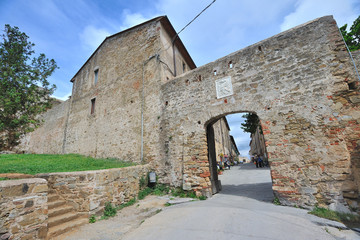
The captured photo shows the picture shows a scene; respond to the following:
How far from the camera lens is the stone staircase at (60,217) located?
3.62m

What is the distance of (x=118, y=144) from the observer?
30.2 ft

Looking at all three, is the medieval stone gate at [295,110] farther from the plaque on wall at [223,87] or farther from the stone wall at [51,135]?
the stone wall at [51,135]

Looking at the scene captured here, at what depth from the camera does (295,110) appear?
16.0 ft

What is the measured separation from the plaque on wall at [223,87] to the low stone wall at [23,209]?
5865 millimetres

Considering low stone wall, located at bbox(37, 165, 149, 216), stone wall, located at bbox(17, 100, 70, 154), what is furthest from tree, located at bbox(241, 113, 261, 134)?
stone wall, located at bbox(17, 100, 70, 154)

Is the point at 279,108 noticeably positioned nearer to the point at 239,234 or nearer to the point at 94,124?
the point at 239,234

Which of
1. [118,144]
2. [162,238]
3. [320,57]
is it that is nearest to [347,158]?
[320,57]

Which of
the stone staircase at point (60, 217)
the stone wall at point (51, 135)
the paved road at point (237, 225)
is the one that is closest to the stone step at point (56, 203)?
the stone staircase at point (60, 217)

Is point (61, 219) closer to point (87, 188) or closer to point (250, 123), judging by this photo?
point (87, 188)

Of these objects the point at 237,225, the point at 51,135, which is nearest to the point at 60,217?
the point at 237,225

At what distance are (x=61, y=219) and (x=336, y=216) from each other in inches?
254

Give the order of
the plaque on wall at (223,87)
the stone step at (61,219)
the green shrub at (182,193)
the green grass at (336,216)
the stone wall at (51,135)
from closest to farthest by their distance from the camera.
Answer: the green grass at (336,216), the stone step at (61,219), the green shrub at (182,193), the plaque on wall at (223,87), the stone wall at (51,135)

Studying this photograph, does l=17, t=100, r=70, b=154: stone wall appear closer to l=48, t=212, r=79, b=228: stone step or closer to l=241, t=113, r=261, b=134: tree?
l=48, t=212, r=79, b=228: stone step

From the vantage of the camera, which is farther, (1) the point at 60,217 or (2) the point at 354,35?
(2) the point at 354,35
